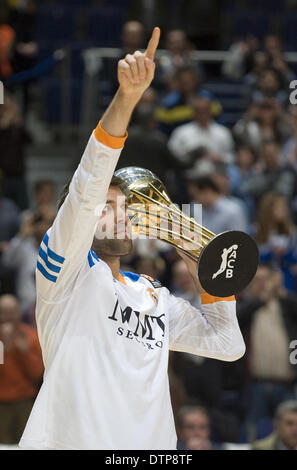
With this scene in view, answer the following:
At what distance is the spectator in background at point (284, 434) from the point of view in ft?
18.2

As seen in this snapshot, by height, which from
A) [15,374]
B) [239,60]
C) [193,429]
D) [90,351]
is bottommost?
[193,429]

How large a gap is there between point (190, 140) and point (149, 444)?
5719 mm

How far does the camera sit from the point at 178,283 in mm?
6723

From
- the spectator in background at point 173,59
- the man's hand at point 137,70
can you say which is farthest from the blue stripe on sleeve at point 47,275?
the spectator in background at point 173,59

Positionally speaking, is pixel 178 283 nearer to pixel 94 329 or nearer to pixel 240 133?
pixel 240 133

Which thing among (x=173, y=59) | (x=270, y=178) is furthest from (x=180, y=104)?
(x=270, y=178)

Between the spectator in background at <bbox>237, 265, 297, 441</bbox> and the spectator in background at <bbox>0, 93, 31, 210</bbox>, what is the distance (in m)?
2.63

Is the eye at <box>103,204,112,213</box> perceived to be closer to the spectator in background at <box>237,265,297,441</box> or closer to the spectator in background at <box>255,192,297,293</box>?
the spectator in background at <box>237,265,297,441</box>

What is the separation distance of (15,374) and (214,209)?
2293 millimetres

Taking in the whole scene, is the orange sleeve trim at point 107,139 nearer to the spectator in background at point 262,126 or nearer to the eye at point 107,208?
the eye at point 107,208

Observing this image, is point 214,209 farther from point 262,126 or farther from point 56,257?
point 56,257

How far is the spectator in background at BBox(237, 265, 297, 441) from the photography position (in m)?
6.44

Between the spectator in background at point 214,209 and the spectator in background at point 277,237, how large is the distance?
195mm

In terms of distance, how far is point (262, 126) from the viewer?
352 inches
